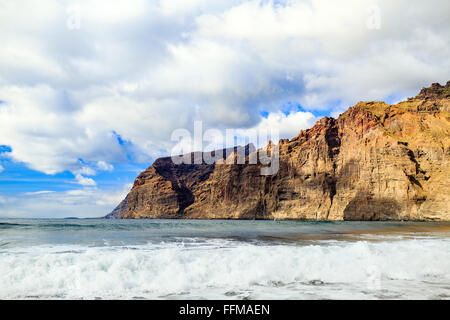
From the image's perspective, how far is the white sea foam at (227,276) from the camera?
8289mm

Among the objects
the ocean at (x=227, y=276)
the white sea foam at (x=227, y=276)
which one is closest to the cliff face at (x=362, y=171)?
the ocean at (x=227, y=276)

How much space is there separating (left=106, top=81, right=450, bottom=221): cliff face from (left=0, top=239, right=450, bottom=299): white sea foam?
3461 inches

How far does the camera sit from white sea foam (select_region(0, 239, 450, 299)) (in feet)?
27.2

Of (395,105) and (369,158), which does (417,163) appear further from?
(395,105)

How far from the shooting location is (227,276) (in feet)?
32.3

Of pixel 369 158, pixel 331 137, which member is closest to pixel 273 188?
pixel 331 137

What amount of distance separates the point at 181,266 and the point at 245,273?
→ 2194mm

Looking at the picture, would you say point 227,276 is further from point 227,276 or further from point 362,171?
point 362,171

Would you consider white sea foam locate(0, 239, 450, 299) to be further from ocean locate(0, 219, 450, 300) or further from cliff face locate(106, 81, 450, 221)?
cliff face locate(106, 81, 450, 221)

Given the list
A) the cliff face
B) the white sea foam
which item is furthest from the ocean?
the cliff face

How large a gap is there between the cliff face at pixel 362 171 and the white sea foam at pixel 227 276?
87901 mm

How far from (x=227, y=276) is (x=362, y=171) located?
4271 inches

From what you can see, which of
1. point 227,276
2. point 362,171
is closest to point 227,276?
point 227,276
